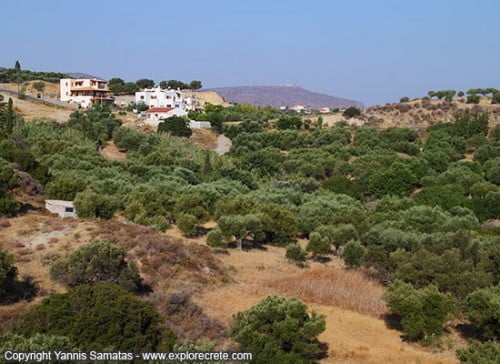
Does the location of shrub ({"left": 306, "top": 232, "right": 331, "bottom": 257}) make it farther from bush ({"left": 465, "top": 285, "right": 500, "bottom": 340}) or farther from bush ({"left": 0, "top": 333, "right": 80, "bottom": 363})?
bush ({"left": 0, "top": 333, "right": 80, "bottom": 363})

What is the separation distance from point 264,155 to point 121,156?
44.4ft

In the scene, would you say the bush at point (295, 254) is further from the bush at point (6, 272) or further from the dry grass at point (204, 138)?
the dry grass at point (204, 138)

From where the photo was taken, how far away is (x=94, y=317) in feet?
38.2

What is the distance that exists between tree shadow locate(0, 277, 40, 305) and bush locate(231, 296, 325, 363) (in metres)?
6.08

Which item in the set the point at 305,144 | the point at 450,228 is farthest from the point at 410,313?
the point at 305,144

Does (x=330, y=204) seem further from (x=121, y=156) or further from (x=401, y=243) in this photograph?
(x=121, y=156)

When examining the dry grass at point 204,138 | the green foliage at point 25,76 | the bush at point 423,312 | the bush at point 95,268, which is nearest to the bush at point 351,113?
the dry grass at point 204,138

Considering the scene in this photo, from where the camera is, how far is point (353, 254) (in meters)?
21.2

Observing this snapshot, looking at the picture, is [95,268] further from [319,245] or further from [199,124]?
[199,124]

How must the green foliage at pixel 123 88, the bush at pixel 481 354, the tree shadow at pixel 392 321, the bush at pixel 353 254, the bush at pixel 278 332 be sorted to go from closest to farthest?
the bush at pixel 481 354 → the bush at pixel 278 332 → the tree shadow at pixel 392 321 → the bush at pixel 353 254 → the green foliage at pixel 123 88

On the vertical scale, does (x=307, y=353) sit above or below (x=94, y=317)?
below

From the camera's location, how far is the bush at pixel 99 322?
1117 centimetres

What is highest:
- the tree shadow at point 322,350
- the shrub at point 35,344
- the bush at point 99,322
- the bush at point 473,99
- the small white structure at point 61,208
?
the bush at point 473,99

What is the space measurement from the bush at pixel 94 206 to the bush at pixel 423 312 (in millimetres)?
14413
